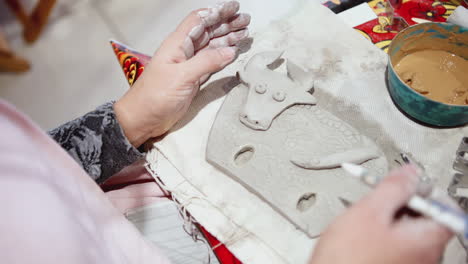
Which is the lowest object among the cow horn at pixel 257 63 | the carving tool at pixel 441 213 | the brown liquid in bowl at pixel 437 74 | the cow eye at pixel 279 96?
the brown liquid in bowl at pixel 437 74

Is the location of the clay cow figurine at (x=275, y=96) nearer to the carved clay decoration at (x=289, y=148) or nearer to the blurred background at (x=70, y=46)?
the carved clay decoration at (x=289, y=148)

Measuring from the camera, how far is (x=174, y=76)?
2.25 feet

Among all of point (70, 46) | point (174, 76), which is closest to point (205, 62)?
point (174, 76)

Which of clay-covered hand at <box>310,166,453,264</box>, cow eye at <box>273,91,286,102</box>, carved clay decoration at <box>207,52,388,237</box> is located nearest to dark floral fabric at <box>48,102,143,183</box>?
carved clay decoration at <box>207,52,388,237</box>

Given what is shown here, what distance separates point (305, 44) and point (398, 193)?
519 millimetres

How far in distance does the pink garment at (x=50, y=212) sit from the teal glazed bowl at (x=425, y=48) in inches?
21.3

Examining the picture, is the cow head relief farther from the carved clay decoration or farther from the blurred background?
the blurred background

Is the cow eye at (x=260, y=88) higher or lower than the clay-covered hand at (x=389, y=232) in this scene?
higher

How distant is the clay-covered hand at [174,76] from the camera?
0.68m

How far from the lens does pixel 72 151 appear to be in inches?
27.4

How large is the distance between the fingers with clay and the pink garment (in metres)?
0.32

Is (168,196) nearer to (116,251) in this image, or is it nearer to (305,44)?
(116,251)

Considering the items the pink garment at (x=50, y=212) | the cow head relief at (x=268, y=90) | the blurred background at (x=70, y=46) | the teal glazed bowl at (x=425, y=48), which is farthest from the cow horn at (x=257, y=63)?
the blurred background at (x=70, y=46)

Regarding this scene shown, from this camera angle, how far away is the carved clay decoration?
633 millimetres
